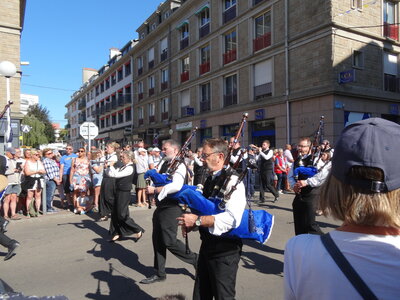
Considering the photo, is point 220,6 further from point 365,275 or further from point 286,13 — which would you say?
point 365,275

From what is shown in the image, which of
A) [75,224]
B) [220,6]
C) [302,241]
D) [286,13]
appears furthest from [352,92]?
[302,241]

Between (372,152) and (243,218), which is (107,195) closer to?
(243,218)

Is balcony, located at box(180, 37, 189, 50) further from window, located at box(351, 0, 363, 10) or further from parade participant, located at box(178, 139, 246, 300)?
parade participant, located at box(178, 139, 246, 300)

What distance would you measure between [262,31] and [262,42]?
2.52ft

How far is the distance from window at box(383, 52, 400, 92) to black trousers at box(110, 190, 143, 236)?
17311mm

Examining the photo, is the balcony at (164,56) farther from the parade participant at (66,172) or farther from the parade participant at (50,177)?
the parade participant at (50,177)

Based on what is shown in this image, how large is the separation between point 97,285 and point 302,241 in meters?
3.84

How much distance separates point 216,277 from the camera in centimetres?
264

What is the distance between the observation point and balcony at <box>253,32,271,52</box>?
1847 centimetres

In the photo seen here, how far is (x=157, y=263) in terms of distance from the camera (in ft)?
13.5

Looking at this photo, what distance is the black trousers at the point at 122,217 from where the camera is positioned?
19.0 ft

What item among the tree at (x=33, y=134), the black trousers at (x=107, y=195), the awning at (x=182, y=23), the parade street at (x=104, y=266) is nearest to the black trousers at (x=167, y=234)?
the parade street at (x=104, y=266)

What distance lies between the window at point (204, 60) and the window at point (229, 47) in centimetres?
208

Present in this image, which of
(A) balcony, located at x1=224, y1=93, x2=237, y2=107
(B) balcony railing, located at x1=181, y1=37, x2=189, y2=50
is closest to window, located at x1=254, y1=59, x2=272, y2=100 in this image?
(A) balcony, located at x1=224, y1=93, x2=237, y2=107
